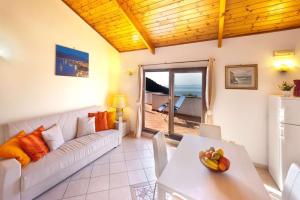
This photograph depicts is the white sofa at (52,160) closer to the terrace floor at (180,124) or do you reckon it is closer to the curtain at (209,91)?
the terrace floor at (180,124)

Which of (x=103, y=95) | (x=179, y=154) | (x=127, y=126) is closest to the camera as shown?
(x=179, y=154)

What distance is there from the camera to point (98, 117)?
3.36 m

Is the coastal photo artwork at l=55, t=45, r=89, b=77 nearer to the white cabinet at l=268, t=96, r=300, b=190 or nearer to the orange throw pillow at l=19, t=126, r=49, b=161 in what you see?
the orange throw pillow at l=19, t=126, r=49, b=161

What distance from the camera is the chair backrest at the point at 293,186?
3.37 ft

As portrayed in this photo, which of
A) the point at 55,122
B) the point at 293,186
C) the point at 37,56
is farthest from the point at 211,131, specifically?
the point at 37,56

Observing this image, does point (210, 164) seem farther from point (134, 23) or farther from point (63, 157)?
point (134, 23)

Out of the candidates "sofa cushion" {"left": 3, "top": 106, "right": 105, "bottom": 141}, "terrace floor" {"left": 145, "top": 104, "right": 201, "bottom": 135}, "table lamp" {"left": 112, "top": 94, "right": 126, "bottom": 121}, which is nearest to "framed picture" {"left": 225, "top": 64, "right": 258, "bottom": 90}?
"terrace floor" {"left": 145, "top": 104, "right": 201, "bottom": 135}

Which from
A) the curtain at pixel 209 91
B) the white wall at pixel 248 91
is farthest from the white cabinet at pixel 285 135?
the curtain at pixel 209 91

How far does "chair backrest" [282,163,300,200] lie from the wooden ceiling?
225 cm

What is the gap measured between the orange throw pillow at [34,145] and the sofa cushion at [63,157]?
3.3 inches

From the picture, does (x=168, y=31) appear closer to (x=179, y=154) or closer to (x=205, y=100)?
(x=205, y=100)

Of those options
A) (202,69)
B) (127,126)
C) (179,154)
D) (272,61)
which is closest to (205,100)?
(202,69)

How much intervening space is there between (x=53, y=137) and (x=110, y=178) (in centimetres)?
113

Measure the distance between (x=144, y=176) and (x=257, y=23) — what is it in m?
3.29
